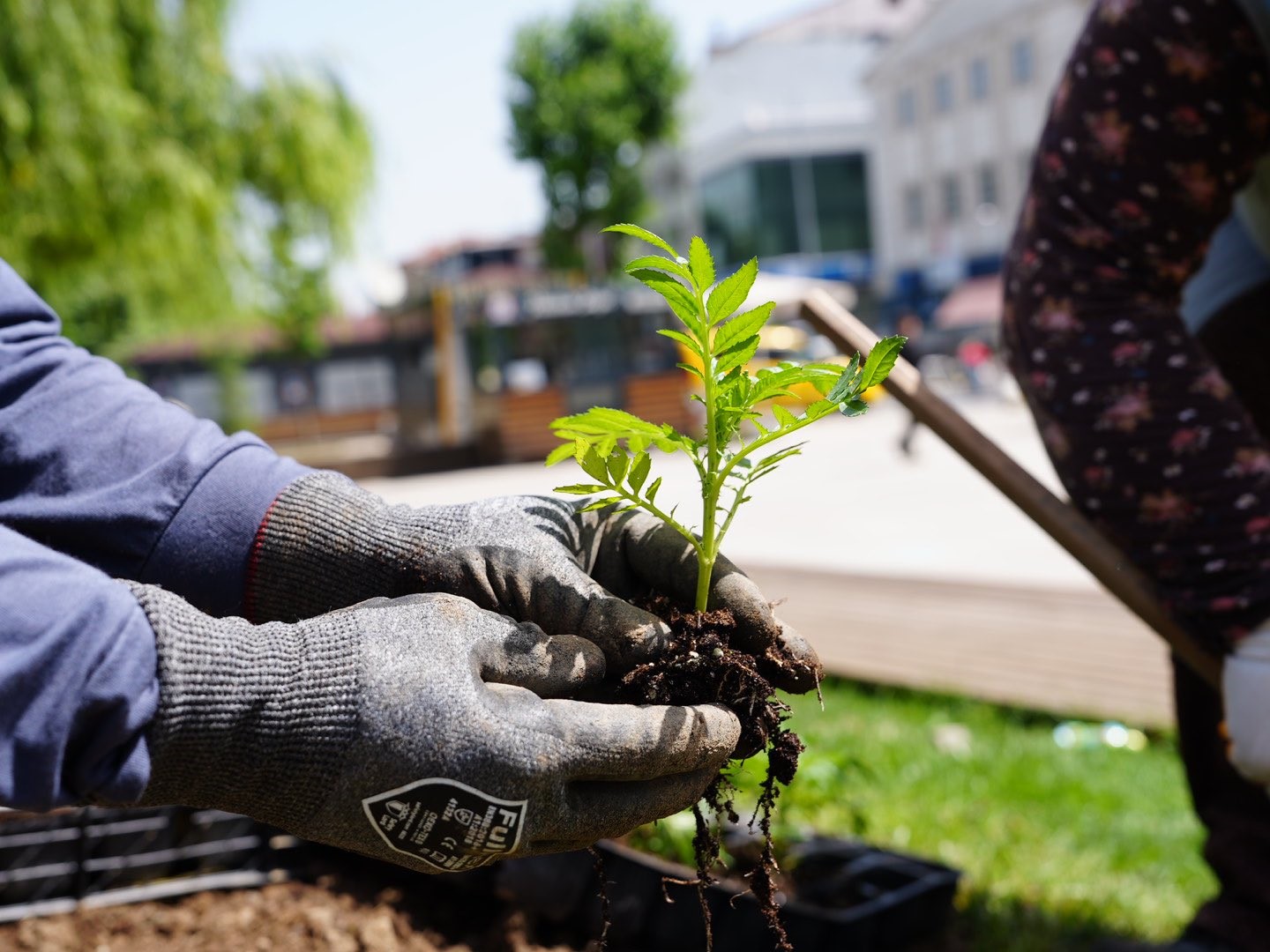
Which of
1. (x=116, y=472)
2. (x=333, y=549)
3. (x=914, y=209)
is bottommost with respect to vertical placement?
(x=333, y=549)

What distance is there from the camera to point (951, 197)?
3678 centimetres

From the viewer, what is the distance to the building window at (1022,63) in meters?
33.8

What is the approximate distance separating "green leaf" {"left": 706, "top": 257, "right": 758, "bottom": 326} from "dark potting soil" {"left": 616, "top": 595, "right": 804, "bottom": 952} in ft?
0.98

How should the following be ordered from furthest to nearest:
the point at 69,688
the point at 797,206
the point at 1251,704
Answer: the point at 797,206 < the point at 1251,704 < the point at 69,688

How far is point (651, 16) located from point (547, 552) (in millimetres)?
35349

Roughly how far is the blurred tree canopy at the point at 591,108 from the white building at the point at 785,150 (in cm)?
175

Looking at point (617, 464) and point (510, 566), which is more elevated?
point (617, 464)

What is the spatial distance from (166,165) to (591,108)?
24994 mm

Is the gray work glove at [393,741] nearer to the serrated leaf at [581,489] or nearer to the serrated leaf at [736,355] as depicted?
the serrated leaf at [581,489]

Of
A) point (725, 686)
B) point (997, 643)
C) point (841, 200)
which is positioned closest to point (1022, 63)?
point (841, 200)

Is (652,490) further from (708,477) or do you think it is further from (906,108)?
(906,108)

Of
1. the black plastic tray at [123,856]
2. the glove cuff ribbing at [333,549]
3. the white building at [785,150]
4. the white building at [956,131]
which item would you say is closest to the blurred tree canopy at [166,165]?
the black plastic tray at [123,856]

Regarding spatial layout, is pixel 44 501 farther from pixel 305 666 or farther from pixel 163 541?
pixel 305 666

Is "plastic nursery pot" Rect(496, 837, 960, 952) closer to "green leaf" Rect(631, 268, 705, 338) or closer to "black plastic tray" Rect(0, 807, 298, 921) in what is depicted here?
"black plastic tray" Rect(0, 807, 298, 921)
